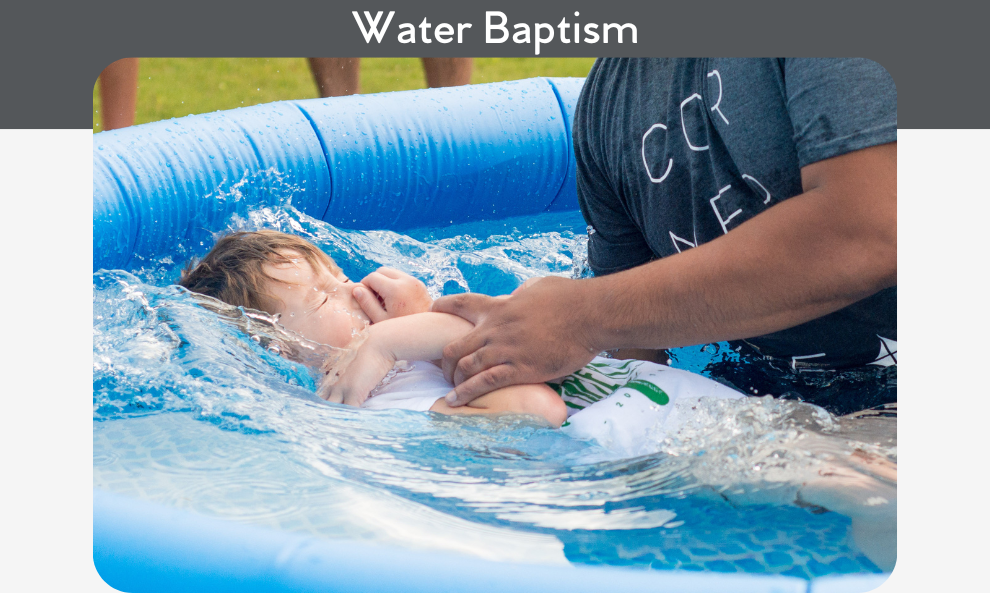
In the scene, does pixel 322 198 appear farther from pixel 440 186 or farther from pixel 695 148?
pixel 695 148

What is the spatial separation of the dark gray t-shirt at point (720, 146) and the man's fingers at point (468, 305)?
1.22ft

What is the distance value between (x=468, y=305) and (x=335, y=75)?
75.7 inches

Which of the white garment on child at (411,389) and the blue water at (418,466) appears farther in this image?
the white garment on child at (411,389)

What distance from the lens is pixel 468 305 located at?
1.50 meters

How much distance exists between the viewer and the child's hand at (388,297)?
1.65m

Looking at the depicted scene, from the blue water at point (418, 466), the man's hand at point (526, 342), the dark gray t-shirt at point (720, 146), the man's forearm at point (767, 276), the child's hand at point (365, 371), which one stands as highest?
the dark gray t-shirt at point (720, 146)

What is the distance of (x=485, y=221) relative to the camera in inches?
108

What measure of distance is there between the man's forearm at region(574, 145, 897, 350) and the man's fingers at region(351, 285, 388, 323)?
1.71 ft

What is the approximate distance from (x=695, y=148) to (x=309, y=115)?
1503mm

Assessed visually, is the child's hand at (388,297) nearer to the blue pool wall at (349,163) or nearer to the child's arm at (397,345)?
the child's arm at (397,345)

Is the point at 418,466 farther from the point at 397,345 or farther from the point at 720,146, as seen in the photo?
the point at 720,146

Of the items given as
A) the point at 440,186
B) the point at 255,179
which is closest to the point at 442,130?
the point at 440,186

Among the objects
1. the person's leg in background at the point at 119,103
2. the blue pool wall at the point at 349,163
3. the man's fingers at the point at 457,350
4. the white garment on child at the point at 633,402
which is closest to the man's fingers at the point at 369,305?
the man's fingers at the point at 457,350

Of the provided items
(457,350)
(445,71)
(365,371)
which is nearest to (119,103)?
(445,71)
